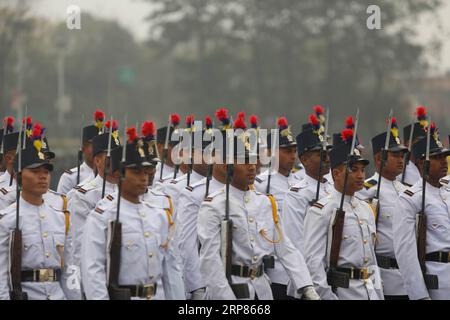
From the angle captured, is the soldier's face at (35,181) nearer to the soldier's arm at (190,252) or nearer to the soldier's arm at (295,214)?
the soldier's arm at (190,252)

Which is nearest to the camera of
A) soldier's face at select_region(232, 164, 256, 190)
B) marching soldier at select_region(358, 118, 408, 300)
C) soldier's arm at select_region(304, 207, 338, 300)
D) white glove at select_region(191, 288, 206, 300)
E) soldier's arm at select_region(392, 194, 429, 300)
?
A: soldier's arm at select_region(304, 207, 338, 300)

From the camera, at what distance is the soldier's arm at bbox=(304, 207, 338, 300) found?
7.64 m

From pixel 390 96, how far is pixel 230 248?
41079 millimetres

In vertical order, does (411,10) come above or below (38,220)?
above

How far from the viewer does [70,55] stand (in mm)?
60250

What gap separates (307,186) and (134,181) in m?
2.68

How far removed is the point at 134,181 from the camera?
7.21m

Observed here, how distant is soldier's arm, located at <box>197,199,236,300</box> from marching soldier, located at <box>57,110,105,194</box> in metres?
3.55

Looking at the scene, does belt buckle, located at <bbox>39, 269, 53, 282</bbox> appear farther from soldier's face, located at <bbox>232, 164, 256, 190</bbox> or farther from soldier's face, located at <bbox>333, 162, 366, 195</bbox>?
soldier's face, located at <bbox>333, 162, 366, 195</bbox>

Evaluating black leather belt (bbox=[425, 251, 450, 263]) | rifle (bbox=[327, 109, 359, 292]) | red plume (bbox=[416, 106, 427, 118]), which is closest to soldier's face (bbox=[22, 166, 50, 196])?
rifle (bbox=[327, 109, 359, 292])

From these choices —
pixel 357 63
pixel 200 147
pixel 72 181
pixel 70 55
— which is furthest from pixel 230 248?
pixel 70 55

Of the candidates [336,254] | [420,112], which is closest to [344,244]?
[336,254]
